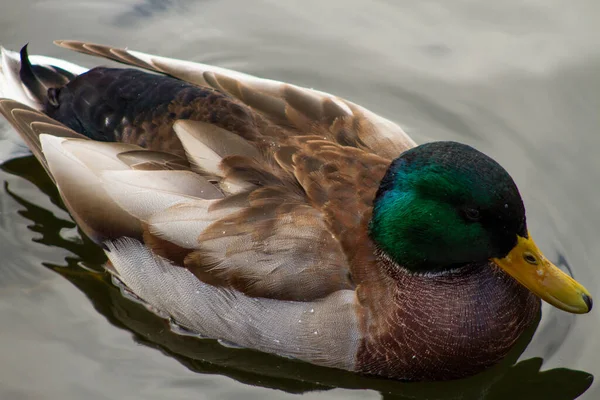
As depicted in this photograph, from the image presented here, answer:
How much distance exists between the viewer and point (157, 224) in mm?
5359

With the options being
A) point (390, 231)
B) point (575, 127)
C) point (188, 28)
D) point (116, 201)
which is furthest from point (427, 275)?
point (188, 28)

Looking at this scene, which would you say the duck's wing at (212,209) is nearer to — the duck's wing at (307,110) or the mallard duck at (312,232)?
the mallard duck at (312,232)

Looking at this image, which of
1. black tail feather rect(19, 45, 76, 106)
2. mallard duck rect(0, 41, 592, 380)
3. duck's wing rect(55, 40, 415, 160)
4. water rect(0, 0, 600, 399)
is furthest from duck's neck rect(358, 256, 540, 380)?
black tail feather rect(19, 45, 76, 106)

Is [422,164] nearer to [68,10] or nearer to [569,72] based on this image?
[569,72]

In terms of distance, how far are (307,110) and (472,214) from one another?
1355 mm

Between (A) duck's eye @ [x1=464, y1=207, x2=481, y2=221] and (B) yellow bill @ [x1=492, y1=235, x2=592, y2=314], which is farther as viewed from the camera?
(B) yellow bill @ [x1=492, y1=235, x2=592, y2=314]

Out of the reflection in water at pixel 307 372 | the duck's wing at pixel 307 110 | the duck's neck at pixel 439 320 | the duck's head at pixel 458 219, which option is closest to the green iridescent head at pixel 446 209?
the duck's head at pixel 458 219

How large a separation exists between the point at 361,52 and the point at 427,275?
2.89m

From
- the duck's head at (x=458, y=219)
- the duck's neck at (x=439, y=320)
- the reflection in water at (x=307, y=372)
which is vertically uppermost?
the duck's head at (x=458, y=219)

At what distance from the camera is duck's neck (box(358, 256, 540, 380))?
207 inches

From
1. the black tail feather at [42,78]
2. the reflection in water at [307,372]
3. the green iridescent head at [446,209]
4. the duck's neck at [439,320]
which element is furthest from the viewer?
the black tail feather at [42,78]

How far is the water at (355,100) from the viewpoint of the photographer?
5.62 meters

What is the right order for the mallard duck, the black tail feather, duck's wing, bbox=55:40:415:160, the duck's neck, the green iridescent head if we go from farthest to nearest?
1. the black tail feather
2. duck's wing, bbox=55:40:415:160
3. the duck's neck
4. the mallard duck
5. the green iridescent head

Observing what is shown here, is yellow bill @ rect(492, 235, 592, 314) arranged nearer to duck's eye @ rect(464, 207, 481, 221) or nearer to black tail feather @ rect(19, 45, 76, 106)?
duck's eye @ rect(464, 207, 481, 221)
